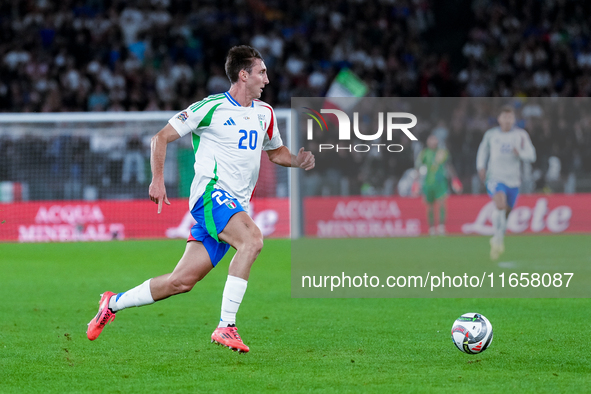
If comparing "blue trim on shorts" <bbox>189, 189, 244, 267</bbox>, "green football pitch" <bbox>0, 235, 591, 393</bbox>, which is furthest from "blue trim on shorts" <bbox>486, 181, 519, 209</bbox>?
"blue trim on shorts" <bbox>189, 189, 244, 267</bbox>

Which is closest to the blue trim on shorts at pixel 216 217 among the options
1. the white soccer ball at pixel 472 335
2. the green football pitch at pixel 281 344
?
the green football pitch at pixel 281 344

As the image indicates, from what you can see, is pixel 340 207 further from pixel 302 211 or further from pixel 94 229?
pixel 94 229

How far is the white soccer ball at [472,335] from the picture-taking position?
549 cm

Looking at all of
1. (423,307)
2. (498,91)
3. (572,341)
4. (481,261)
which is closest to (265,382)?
(572,341)

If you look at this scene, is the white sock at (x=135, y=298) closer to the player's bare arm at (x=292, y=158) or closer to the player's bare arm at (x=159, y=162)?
the player's bare arm at (x=159, y=162)

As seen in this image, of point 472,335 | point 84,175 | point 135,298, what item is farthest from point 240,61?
point 84,175

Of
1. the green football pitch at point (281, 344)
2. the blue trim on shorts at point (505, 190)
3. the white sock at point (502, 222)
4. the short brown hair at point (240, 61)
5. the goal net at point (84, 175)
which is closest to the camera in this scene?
the green football pitch at point (281, 344)

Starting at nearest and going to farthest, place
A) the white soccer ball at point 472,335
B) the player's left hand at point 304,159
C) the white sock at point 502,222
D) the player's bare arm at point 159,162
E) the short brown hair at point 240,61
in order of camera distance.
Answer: the white soccer ball at point 472,335 < the player's bare arm at point 159,162 < the short brown hair at point 240,61 < the player's left hand at point 304,159 < the white sock at point 502,222

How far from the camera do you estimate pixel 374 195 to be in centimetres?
1766

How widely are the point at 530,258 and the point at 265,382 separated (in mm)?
8915

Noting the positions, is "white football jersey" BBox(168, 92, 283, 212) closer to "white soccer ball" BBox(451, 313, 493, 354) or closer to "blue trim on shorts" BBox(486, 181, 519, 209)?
"white soccer ball" BBox(451, 313, 493, 354)

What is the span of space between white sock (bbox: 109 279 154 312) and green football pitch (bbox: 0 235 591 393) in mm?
334

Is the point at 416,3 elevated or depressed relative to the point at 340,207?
elevated

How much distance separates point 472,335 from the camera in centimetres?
550
